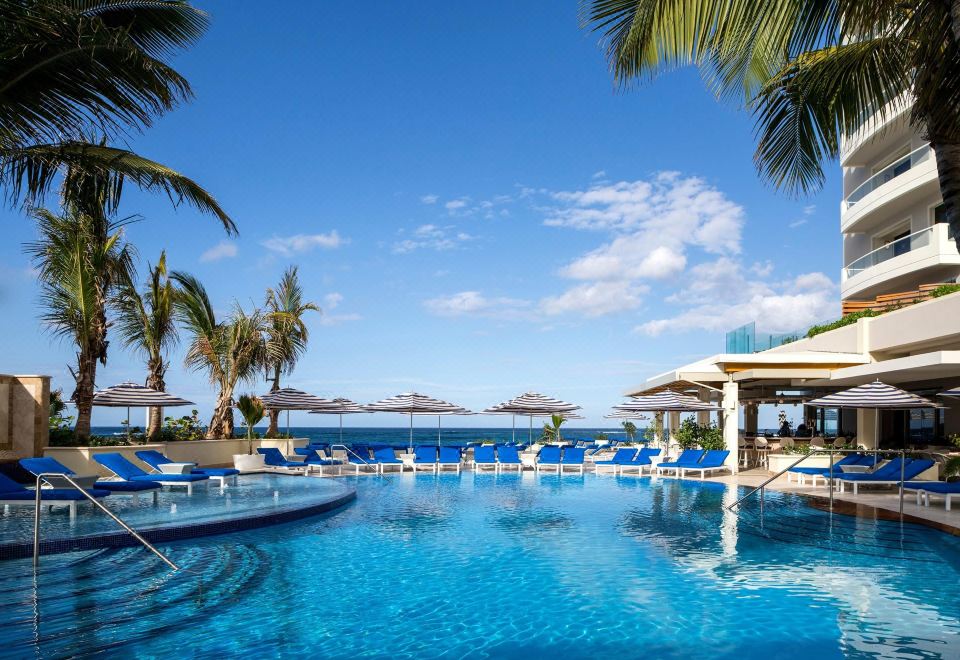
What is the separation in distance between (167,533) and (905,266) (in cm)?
2306

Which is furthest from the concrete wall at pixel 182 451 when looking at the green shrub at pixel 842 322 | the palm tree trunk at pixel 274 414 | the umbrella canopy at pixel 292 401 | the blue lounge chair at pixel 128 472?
the green shrub at pixel 842 322

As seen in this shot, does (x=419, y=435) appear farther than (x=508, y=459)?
Yes

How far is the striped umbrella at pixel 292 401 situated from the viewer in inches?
834

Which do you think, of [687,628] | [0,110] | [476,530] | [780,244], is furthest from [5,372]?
[780,244]

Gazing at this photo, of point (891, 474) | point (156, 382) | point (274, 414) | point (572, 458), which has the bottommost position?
point (572, 458)

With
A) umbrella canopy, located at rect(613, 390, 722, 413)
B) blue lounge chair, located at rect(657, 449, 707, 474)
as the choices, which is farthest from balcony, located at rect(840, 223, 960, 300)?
blue lounge chair, located at rect(657, 449, 707, 474)

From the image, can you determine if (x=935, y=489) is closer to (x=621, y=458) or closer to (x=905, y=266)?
(x=621, y=458)

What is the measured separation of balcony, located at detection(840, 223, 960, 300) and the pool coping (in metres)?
18.5

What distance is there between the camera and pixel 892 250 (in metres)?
25.1

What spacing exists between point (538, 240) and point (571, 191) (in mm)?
5528

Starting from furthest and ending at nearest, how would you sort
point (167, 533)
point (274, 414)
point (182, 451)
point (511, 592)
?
→ point (274, 414)
point (182, 451)
point (167, 533)
point (511, 592)

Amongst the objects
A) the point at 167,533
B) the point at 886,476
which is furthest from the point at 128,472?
the point at 886,476

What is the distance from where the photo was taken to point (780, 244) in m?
29.5

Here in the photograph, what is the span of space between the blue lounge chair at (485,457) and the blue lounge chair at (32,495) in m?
11.3
